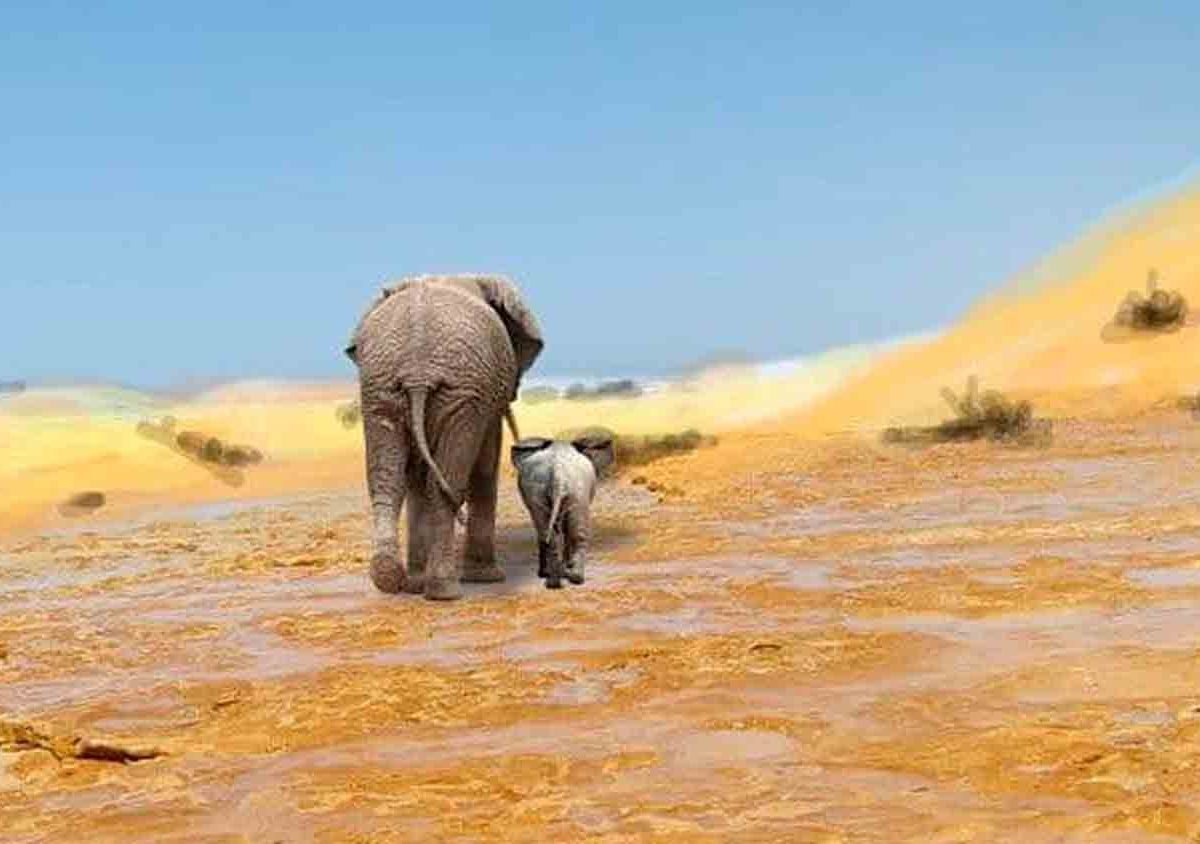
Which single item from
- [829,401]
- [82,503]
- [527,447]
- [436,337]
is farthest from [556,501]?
[829,401]

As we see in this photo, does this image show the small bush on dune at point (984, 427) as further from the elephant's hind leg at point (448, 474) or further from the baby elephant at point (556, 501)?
A: the elephant's hind leg at point (448, 474)

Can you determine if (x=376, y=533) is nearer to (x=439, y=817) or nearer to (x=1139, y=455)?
(x=439, y=817)

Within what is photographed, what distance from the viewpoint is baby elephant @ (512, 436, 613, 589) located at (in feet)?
32.7

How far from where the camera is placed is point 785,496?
1544 centimetres

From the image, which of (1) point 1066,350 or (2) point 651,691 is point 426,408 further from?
(1) point 1066,350

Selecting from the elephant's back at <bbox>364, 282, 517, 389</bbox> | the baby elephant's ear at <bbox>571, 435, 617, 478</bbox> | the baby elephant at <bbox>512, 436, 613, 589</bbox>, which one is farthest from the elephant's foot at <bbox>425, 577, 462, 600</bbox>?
the baby elephant's ear at <bbox>571, 435, 617, 478</bbox>

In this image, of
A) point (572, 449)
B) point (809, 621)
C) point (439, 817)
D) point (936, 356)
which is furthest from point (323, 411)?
point (439, 817)

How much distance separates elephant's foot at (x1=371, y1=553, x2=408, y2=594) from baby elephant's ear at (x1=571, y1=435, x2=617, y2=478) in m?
2.05

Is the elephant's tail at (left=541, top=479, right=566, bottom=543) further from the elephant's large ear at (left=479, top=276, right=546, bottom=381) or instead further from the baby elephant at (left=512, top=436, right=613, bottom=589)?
the elephant's large ear at (left=479, top=276, right=546, bottom=381)

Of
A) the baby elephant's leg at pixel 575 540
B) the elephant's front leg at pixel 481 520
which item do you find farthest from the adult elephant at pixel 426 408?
the baby elephant's leg at pixel 575 540

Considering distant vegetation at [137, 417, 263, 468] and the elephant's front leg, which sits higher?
distant vegetation at [137, 417, 263, 468]

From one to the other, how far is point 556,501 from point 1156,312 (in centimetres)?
2341

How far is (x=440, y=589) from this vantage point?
9.58m

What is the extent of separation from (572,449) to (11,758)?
5249mm
